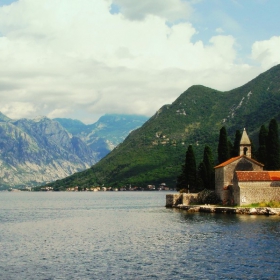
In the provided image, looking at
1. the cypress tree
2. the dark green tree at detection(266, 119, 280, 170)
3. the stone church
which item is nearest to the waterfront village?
the stone church

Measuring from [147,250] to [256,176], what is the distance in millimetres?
39572

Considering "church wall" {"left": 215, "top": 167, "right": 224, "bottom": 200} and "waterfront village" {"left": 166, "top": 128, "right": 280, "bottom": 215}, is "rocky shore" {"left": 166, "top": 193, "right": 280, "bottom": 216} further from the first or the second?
"church wall" {"left": 215, "top": 167, "right": 224, "bottom": 200}

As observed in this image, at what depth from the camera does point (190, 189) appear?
10912cm

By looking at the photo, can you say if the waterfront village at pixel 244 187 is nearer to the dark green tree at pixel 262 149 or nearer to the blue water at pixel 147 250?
the blue water at pixel 147 250

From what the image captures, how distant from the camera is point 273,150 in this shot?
99688mm

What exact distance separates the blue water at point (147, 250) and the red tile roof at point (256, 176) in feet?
29.8

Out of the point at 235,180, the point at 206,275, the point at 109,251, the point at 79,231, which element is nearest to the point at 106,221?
the point at 79,231

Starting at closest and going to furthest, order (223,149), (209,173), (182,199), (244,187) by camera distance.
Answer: (244,187)
(182,199)
(209,173)
(223,149)

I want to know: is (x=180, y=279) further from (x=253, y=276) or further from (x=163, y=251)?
(x=163, y=251)

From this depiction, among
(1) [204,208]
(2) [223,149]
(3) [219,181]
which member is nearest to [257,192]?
(3) [219,181]

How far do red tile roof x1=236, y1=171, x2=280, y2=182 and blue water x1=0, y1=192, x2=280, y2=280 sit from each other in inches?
358

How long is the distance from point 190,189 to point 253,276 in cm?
7183

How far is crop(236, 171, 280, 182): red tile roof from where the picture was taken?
273ft

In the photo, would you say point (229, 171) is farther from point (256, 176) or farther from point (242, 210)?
point (242, 210)
